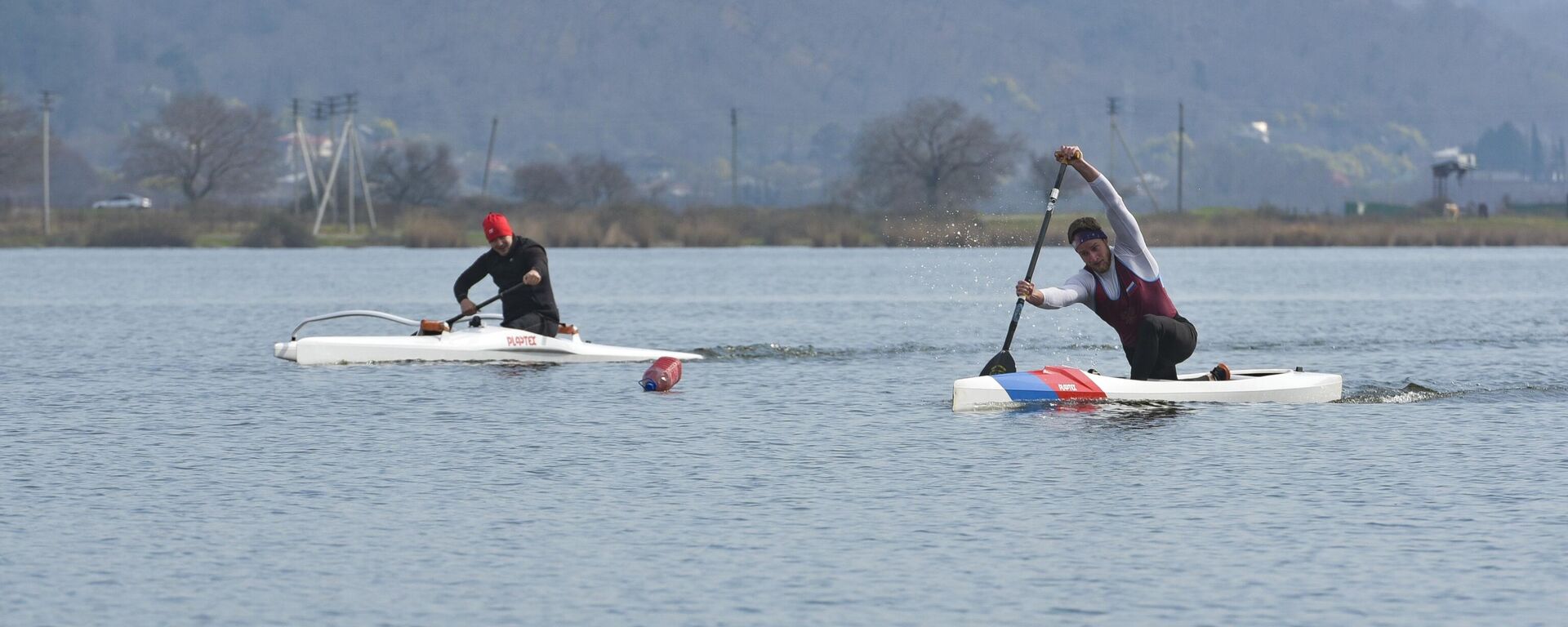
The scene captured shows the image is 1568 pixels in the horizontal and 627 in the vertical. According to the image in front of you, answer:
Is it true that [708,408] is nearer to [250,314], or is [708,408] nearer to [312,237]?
[250,314]

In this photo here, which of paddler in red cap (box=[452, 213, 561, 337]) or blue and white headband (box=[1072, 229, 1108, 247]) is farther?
paddler in red cap (box=[452, 213, 561, 337])

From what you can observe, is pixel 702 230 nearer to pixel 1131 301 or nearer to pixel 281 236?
pixel 281 236

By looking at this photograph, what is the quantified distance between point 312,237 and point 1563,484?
259 ft

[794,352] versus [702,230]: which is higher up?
[702,230]

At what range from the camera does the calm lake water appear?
1028 cm

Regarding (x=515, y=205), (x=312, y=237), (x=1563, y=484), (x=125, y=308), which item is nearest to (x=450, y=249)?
(x=312, y=237)

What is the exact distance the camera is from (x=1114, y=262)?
17.1 meters

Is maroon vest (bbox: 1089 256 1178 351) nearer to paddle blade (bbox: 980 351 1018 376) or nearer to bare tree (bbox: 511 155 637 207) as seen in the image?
paddle blade (bbox: 980 351 1018 376)

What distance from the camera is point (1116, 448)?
51.5 feet

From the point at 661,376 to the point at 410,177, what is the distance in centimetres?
9436

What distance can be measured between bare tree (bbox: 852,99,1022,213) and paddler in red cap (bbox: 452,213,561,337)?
8150 cm

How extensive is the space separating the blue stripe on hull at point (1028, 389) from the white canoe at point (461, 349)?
21.7 feet

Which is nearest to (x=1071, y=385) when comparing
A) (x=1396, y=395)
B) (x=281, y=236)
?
(x=1396, y=395)

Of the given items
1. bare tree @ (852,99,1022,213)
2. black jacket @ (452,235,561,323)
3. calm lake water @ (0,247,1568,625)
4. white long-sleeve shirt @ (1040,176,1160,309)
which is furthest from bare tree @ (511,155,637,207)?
white long-sleeve shirt @ (1040,176,1160,309)
